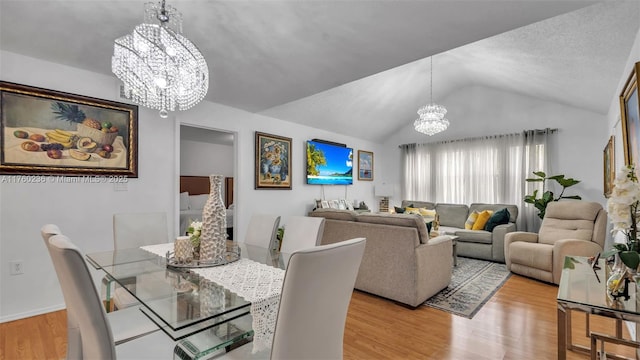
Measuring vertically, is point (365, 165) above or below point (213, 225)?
above

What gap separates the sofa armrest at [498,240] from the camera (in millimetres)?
4535

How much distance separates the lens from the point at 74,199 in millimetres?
2797

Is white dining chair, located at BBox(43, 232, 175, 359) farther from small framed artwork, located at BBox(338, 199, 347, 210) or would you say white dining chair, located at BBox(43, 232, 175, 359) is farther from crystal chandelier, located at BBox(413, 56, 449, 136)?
small framed artwork, located at BBox(338, 199, 347, 210)

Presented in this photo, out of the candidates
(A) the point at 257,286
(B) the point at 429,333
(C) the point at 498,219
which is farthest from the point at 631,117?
(C) the point at 498,219

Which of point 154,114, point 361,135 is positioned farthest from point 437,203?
point 154,114

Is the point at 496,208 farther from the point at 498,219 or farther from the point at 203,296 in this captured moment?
the point at 203,296

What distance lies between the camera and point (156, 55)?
183cm

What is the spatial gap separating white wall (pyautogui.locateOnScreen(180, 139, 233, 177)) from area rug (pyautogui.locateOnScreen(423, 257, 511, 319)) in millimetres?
5945

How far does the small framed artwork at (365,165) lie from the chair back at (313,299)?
5733mm

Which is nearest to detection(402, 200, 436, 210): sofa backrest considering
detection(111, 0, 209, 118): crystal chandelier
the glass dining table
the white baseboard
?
the glass dining table

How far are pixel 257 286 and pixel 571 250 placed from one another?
149 inches

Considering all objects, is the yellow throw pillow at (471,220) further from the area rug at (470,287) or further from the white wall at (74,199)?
the white wall at (74,199)

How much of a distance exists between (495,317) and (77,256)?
10.00ft

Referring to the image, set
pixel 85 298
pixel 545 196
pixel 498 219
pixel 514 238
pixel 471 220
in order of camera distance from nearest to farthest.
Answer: pixel 85 298 → pixel 514 238 → pixel 545 196 → pixel 498 219 → pixel 471 220
